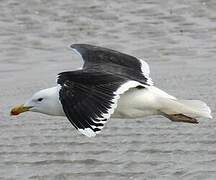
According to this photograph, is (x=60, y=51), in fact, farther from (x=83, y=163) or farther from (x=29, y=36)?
(x=83, y=163)

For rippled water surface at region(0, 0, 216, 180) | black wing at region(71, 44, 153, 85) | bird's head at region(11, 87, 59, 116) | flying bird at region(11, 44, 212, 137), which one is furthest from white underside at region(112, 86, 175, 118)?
rippled water surface at region(0, 0, 216, 180)

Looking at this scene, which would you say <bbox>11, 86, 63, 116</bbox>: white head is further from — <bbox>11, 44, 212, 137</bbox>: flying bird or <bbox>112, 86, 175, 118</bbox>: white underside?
<bbox>112, 86, 175, 118</bbox>: white underside

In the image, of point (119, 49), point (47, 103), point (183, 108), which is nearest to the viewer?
point (47, 103)

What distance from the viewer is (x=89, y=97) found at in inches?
288

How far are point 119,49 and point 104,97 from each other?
6323 mm

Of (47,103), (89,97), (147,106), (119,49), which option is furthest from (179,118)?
(119,49)

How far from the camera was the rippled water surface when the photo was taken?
30.0 feet

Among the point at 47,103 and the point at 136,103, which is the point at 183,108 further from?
the point at 47,103

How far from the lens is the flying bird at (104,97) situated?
7.20 m

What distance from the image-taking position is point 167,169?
899 cm

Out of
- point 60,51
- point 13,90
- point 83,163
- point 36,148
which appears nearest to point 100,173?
point 83,163

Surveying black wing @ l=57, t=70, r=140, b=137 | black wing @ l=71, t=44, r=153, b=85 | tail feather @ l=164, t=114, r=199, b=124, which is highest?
black wing @ l=57, t=70, r=140, b=137

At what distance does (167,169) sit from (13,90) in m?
3.18

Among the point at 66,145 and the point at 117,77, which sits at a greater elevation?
the point at 117,77
